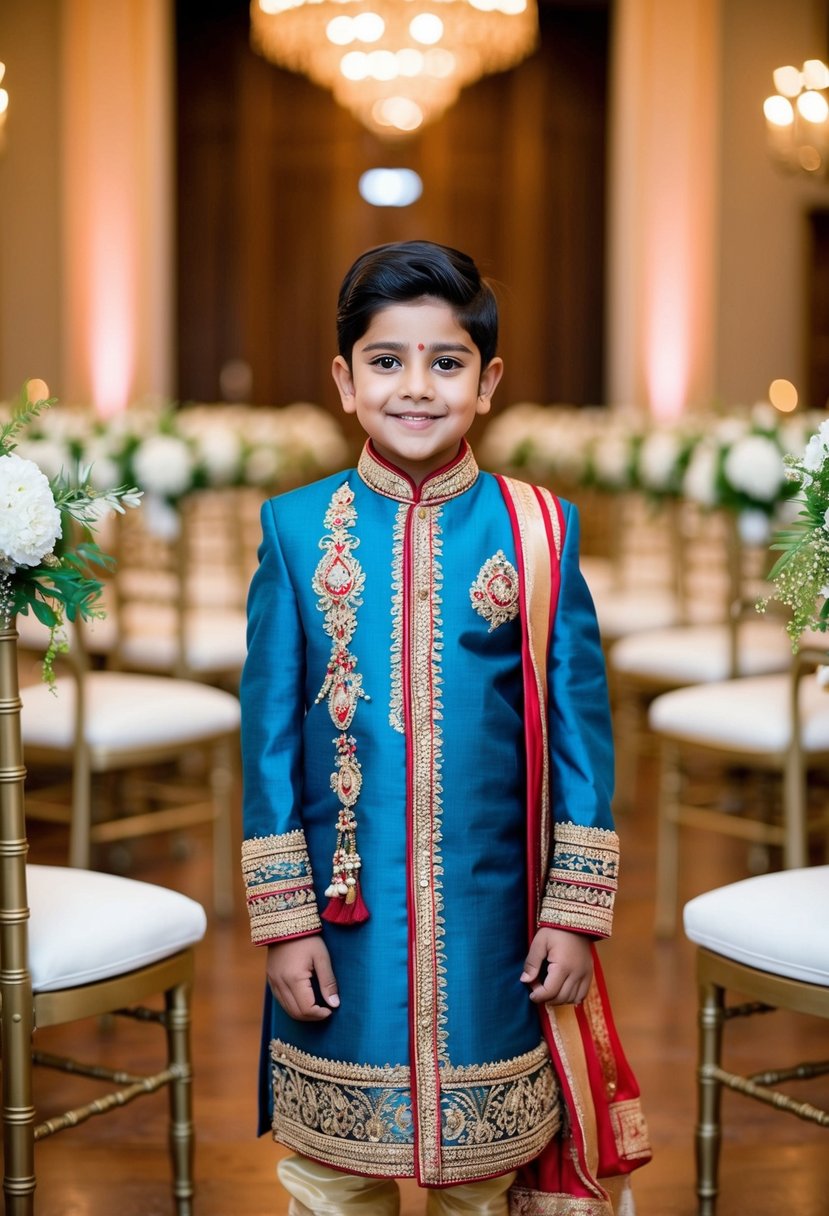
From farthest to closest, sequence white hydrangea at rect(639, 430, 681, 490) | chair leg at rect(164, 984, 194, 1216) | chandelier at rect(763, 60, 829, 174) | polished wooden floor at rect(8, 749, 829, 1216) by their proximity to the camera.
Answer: chandelier at rect(763, 60, 829, 174) → white hydrangea at rect(639, 430, 681, 490) → polished wooden floor at rect(8, 749, 829, 1216) → chair leg at rect(164, 984, 194, 1216)

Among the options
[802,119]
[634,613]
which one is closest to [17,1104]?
[634,613]

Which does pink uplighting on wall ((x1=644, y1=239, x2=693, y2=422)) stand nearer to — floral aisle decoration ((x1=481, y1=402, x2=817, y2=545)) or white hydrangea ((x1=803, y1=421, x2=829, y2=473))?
floral aisle decoration ((x1=481, y1=402, x2=817, y2=545))

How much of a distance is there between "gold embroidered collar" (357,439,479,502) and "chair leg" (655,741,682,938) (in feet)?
7.05

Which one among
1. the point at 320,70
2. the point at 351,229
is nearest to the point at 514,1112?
the point at 320,70

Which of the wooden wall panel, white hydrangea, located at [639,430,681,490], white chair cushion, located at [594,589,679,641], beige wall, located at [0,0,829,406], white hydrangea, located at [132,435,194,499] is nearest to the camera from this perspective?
white hydrangea, located at [132,435,194,499]

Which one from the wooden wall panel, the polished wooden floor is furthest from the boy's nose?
the wooden wall panel

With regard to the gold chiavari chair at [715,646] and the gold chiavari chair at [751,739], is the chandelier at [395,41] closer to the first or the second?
the gold chiavari chair at [715,646]

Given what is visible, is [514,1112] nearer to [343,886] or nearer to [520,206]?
[343,886]

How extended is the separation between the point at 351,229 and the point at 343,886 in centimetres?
1096

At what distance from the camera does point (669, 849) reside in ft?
13.2

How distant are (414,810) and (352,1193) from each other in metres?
0.50

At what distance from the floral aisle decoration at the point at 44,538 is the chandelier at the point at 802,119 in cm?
417

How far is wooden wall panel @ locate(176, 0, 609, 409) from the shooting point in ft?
39.8

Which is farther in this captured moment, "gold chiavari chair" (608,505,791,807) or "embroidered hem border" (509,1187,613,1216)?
"gold chiavari chair" (608,505,791,807)
